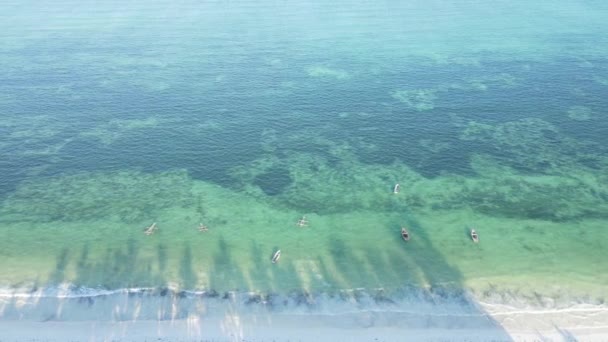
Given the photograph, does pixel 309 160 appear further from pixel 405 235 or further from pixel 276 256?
pixel 276 256

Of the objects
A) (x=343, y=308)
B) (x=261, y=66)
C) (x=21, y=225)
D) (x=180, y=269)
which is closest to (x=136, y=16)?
(x=261, y=66)

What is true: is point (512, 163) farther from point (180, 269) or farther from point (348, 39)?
point (348, 39)

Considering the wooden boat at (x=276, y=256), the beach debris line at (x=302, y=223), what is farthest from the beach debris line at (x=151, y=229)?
the beach debris line at (x=302, y=223)

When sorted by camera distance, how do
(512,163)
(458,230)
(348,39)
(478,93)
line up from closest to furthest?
(458,230) < (512,163) < (478,93) < (348,39)

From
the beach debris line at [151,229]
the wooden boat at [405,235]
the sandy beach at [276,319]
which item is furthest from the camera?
the beach debris line at [151,229]

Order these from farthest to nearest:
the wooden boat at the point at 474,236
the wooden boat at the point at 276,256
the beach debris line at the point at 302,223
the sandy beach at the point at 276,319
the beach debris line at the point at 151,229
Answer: the beach debris line at the point at 302,223, the beach debris line at the point at 151,229, the wooden boat at the point at 474,236, the wooden boat at the point at 276,256, the sandy beach at the point at 276,319

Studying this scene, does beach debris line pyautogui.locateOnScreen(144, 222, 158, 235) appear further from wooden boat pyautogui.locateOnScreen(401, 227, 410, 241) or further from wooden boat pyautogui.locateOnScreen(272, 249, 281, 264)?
wooden boat pyautogui.locateOnScreen(401, 227, 410, 241)

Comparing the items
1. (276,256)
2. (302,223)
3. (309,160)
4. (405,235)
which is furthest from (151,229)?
(405,235)

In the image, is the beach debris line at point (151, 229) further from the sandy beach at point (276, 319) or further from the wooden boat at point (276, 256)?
the wooden boat at point (276, 256)
